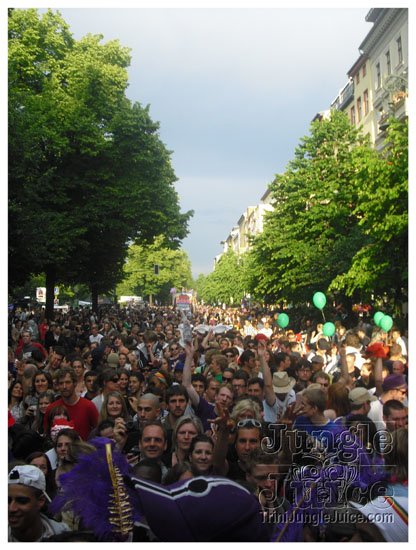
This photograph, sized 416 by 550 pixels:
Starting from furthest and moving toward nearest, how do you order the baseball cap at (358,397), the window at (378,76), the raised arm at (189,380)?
1. the window at (378,76)
2. the raised arm at (189,380)
3. the baseball cap at (358,397)

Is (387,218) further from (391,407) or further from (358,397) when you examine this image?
(391,407)

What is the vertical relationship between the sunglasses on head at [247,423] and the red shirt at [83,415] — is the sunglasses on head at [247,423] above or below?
above

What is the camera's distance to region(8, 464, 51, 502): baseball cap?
3.31 metres

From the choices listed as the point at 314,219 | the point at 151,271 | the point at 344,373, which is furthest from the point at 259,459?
the point at 151,271

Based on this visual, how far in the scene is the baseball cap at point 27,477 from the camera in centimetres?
331

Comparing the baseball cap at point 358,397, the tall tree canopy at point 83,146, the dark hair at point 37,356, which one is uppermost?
the tall tree canopy at point 83,146

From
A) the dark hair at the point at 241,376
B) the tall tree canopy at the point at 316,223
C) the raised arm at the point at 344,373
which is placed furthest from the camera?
the tall tree canopy at the point at 316,223

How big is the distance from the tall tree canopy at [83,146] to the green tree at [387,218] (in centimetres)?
1162

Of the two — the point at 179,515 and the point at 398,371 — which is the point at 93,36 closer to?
the point at 398,371

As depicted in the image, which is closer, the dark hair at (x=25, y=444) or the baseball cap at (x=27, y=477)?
the baseball cap at (x=27, y=477)

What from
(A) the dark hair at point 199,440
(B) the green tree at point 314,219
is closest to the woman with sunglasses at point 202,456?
(A) the dark hair at point 199,440

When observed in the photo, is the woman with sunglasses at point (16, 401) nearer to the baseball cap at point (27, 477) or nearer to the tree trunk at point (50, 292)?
the baseball cap at point (27, 477)

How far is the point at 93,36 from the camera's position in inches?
1129

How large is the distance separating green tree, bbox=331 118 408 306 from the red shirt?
450 inches
